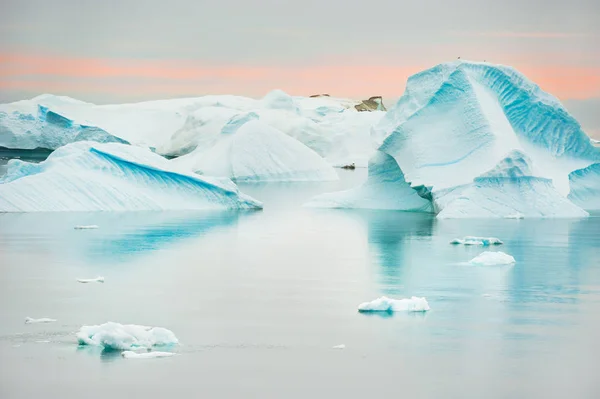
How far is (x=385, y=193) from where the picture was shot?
19.1 m

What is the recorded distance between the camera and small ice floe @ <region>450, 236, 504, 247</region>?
1319cm

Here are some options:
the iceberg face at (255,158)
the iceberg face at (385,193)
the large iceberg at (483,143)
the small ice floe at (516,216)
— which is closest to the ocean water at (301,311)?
the small ice floe at (516,216)

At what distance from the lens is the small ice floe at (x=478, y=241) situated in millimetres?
13188

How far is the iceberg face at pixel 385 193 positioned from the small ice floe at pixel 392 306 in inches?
390

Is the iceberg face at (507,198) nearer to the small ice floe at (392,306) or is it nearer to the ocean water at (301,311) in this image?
the ocean water at (301,311)

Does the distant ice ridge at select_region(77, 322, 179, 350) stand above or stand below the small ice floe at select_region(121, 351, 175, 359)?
above

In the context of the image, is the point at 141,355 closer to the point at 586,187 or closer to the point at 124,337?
the point at 124,337

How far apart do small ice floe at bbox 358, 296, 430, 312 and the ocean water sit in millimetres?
108

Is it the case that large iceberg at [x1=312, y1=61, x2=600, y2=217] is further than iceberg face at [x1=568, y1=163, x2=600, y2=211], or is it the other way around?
iceberg face at [x1=568, y1=163, x2=600, y2=211]

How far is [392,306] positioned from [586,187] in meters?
12.1

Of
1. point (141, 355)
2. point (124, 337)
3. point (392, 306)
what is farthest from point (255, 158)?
point (141, 355)

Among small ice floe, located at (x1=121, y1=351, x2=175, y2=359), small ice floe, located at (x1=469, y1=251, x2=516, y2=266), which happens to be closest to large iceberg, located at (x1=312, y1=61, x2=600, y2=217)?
small ice floe, located at (x1=469, y1=251, x2=516, y2=266)

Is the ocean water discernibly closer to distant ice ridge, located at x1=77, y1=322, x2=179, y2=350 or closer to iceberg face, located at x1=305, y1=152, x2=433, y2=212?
distant ice ridge, located at x1=77, y1=322, x2=179, y2=350

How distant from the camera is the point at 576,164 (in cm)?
1858
